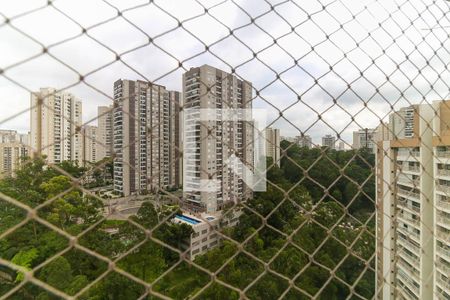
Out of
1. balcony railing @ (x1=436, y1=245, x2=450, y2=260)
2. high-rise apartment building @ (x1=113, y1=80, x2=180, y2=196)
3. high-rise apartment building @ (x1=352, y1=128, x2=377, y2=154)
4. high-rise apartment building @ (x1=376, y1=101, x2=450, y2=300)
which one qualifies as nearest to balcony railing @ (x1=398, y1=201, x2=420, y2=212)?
high-rise apartment building @ (x1=376, y1=101, x2=450, y2=300)

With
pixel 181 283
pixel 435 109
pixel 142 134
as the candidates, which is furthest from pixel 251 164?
pixel 181 283

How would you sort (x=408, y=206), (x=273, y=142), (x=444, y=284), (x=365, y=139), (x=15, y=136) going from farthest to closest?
(x=444, y=284)
(x=408, y=206)
(x=365, y=139)
(x=273, y=142)
(x=15, y=136)

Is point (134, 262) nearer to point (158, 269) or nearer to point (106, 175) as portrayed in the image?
point (158, 269)

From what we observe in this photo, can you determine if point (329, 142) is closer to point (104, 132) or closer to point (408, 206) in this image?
point (408, 206)

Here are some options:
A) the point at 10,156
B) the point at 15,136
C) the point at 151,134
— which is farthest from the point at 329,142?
the point at 10,156

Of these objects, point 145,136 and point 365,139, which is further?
point 365,139

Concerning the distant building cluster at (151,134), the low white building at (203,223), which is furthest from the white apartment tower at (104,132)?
the low white building at (203,223)
